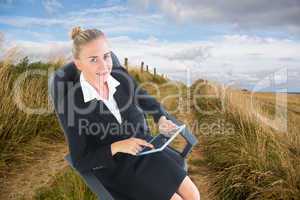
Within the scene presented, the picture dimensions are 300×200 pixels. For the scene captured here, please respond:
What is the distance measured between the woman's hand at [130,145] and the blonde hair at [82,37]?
0.50m

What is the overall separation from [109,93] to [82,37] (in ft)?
1.14

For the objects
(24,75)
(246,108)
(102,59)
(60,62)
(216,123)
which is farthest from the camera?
(60,62)

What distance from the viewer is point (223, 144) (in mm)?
5578

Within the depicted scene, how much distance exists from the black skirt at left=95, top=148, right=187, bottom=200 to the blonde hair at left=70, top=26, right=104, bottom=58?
0.59 metres

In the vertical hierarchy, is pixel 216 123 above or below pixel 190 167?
above

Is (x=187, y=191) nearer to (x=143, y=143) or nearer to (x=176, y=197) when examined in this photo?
(x=176, y=197)

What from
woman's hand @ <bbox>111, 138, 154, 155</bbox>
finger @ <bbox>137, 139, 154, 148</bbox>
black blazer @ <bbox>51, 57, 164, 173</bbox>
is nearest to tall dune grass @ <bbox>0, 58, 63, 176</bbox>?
black blazer @ <bbox>51, 57, 164, 173</bbox>

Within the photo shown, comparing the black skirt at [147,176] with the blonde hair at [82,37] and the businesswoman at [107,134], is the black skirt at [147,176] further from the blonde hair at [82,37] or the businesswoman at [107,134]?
the blonde hair at [82,37]

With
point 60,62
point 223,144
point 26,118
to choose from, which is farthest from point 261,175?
point 60,62

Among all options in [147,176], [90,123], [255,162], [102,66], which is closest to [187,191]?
[147,176]

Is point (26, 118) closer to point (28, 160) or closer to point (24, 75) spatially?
point (28, 160)

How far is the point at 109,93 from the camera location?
2.25m

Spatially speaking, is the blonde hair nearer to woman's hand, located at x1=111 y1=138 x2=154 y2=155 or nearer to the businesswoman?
the businesswoman

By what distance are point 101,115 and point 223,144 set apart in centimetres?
364
